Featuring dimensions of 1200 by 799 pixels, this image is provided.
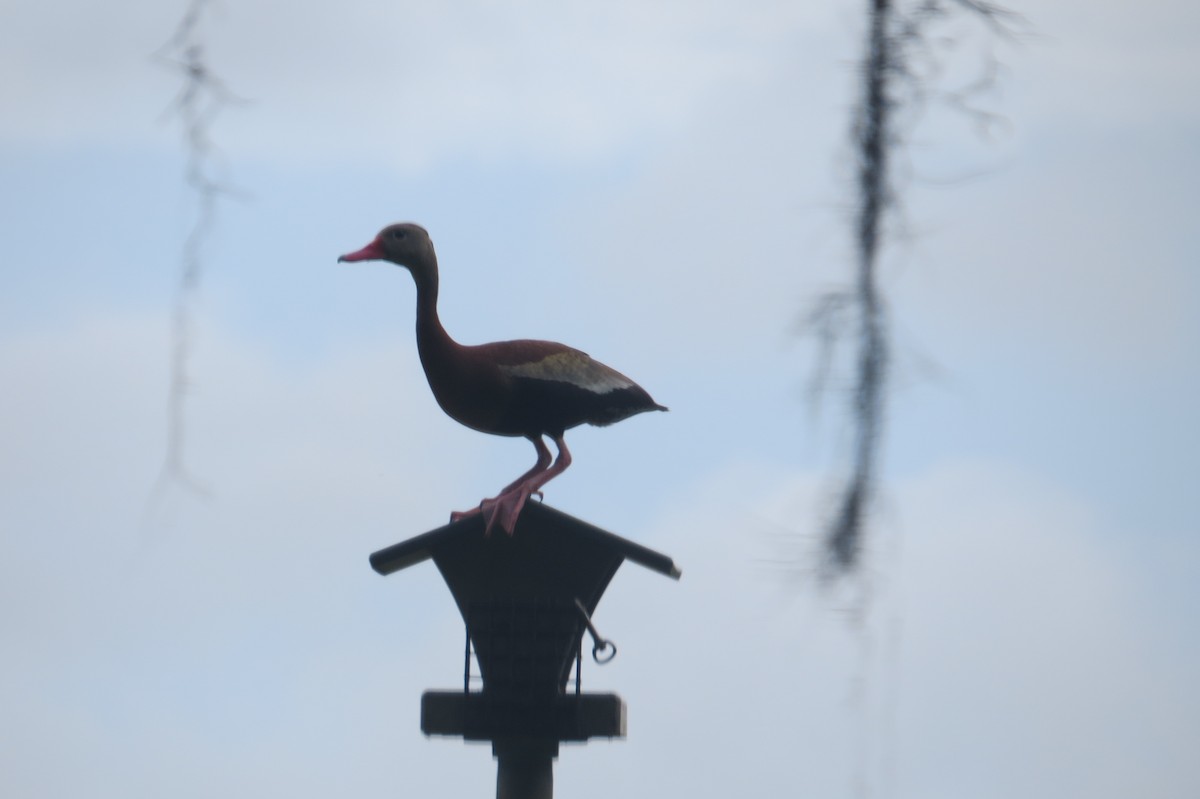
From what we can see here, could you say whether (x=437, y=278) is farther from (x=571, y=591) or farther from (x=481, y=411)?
(x=571, y=591)

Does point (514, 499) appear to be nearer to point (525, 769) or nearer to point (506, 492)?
point (506, 492)

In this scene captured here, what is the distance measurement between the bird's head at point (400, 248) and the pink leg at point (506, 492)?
0.55 meters

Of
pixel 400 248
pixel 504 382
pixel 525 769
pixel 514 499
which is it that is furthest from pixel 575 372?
pixel 525 769

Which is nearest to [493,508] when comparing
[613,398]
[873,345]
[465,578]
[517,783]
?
[465,578]

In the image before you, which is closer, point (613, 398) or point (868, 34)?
point (868, 34)

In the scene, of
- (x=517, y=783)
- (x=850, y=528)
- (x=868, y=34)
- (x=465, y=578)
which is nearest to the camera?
(x=850, y=528)

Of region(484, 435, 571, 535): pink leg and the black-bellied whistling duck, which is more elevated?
the black-bellied whistling duck

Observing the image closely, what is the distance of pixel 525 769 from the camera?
3.17 meters

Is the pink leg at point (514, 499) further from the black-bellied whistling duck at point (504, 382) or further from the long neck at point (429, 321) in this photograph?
the long neck at point (429, 321)

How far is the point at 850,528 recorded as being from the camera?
1.92 m

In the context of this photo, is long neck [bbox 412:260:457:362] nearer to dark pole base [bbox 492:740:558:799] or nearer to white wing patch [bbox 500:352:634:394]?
white wing patch [bbox 500:352:634:394]

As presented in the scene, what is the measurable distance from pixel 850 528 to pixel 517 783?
5.02 ft

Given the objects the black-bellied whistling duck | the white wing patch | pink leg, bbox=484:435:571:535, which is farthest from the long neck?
pink leg, bbox=484:435:571:535

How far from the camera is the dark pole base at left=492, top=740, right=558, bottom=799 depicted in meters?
3.15
